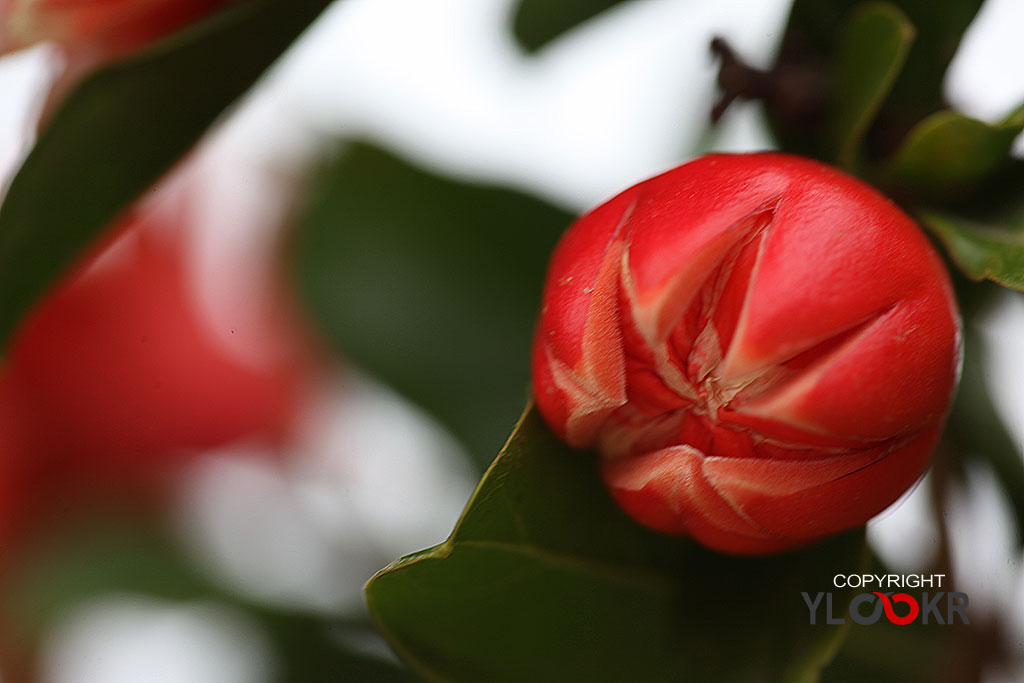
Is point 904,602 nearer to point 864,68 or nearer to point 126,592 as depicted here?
point 864,68

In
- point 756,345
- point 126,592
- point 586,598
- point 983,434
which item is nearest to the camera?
point 756,345

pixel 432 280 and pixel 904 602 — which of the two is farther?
pixel 432 280

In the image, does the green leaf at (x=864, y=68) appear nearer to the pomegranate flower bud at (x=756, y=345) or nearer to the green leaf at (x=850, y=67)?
the green leaf at (x=850, y=67)

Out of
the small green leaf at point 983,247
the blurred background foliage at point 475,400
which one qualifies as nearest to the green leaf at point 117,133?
the blurred background foliage at point 475,400

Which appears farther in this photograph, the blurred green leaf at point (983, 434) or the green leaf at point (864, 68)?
the blurred green leaf at point (983, 434)

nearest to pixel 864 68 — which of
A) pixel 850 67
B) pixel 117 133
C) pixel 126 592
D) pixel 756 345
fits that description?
pixel 850 67

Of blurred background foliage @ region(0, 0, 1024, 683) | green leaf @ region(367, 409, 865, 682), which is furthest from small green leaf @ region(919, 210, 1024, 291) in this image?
green leaf @ region(367, 409, 865, 682)
